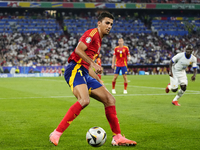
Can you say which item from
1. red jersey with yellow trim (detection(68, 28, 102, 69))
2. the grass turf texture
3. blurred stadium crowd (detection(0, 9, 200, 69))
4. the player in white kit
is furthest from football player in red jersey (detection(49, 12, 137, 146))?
blurred stadium crowd (detection(0, 9, 200, 69))

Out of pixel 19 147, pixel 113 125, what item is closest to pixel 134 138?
pixel 113 125

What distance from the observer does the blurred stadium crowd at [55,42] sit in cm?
4253

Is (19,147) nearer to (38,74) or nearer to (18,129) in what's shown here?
(18,129)

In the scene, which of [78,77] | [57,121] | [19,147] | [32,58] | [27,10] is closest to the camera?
[19,147]

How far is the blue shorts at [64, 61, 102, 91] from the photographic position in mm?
A: 5082

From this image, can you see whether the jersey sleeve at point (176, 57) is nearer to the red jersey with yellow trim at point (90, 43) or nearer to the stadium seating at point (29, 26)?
the red jersey with yellow trim at point (90, 43)

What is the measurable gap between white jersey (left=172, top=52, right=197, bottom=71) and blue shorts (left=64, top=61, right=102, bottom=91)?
6.09 metres

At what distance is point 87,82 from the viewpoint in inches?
207

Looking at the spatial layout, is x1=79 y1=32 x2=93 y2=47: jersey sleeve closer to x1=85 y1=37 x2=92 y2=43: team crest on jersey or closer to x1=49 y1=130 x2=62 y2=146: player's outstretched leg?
x1=85 y1=37 x2=92 y2=43: team crest on jersey

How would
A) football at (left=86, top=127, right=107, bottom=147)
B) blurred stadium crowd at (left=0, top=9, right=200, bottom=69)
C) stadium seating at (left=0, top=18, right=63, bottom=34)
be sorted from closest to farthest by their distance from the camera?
football at (left=86, top=127, right=107, bottom=147) < blurred stadium crowd at (left=0, top=9, right=200, bottom=69) < stadium seating at (left=0, top=18, right=63, bottom=34)

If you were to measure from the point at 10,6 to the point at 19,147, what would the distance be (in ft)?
156

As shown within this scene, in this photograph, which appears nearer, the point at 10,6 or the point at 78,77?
the point at 78,77

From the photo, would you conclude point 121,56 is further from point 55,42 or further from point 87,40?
point 55,42

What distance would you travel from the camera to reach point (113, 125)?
513cm
